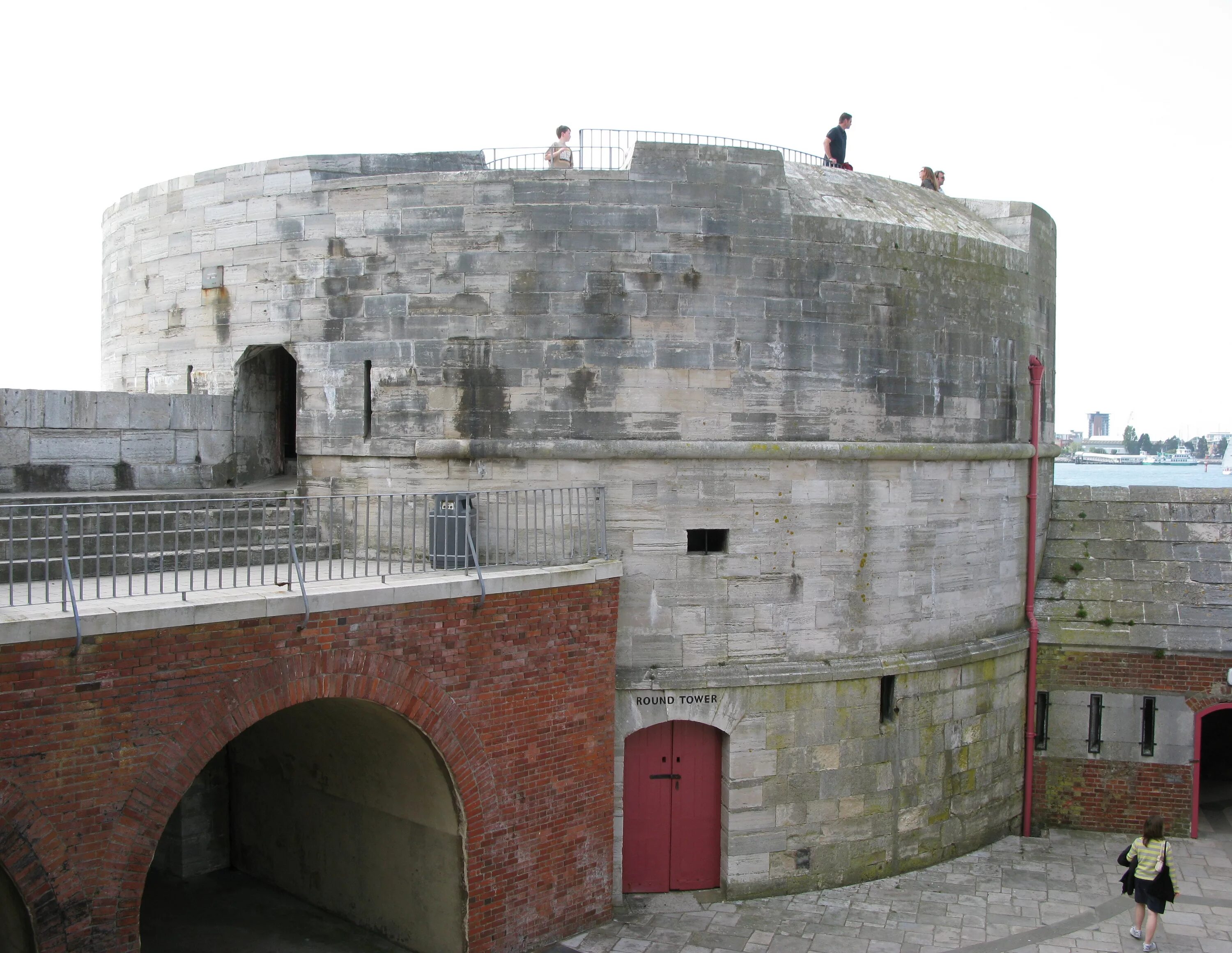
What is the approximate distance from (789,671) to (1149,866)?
153 inches

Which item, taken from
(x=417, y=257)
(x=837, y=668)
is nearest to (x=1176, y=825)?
(x=837, y=668)

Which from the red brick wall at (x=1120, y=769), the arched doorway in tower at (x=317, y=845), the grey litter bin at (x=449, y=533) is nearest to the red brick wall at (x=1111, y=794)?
the red brick wall at (x=1120, y=769)

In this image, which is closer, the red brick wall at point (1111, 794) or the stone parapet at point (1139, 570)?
the red brick wall at point (1111, 794)

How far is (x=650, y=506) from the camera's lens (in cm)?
1164

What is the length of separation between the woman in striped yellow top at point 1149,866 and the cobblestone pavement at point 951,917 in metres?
0.32

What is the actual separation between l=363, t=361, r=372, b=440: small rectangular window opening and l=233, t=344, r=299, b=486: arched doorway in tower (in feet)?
3.02

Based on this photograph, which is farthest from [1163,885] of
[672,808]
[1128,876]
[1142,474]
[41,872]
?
[1142,474]

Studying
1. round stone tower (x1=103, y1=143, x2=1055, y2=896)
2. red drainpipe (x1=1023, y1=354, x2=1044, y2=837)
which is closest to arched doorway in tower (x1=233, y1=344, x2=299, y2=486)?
round stone tower (x1=103, y1=143, x2=1055, y2=896)

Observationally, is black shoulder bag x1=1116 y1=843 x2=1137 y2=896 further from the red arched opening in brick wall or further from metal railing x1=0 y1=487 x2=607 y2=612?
metal railing x1=0 y1=487 x2=607 y2=612

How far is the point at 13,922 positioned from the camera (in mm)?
7773

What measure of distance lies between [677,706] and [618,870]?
1.79 metres

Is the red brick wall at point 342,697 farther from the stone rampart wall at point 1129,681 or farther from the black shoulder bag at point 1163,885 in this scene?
the stone rampart wall at point 1129,681

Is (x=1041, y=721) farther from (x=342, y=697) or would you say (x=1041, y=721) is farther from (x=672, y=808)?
(x=342, y=697)

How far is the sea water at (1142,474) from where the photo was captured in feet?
372
